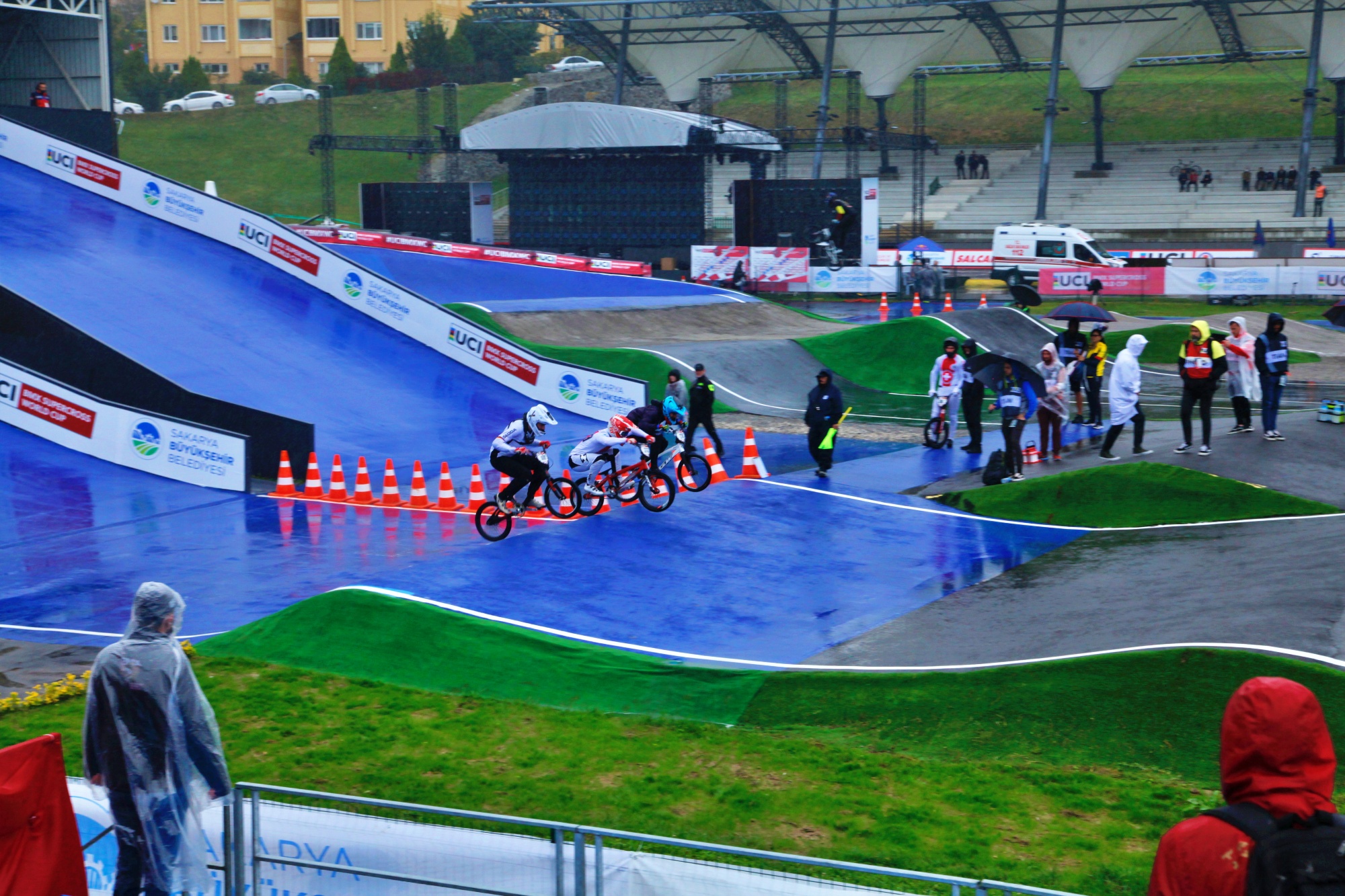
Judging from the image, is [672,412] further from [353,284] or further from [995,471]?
[353,284]

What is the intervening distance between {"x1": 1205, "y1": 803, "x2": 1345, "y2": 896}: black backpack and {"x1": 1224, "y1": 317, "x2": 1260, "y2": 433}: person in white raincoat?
16.1 meters

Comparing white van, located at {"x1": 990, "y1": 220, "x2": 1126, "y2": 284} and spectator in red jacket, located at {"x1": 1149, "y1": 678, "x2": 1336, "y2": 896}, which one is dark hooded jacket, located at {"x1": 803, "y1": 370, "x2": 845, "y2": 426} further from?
white van, located at {"x1": 990, "y1": 220, "x2": 1126, "y2": 284}

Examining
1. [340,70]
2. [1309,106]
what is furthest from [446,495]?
[340,70]

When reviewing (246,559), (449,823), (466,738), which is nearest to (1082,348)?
(246,559)

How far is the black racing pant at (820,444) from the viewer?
19406mm

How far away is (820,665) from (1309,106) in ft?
169

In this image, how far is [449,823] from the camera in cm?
640

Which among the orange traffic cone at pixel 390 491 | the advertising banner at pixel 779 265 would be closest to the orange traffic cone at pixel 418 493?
the orange traffic cone at pixel 390 491

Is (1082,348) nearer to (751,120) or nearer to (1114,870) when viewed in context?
(1114,870)

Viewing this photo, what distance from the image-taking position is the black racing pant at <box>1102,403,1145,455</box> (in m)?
18.3

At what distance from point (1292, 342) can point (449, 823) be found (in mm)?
31058

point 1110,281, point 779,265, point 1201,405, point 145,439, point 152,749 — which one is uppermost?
point 779,265

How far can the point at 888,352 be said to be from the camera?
99.6 ft

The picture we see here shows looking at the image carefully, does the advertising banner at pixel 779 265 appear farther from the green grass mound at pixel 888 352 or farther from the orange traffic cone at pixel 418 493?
the orange traffic cone at pixel 418 493
